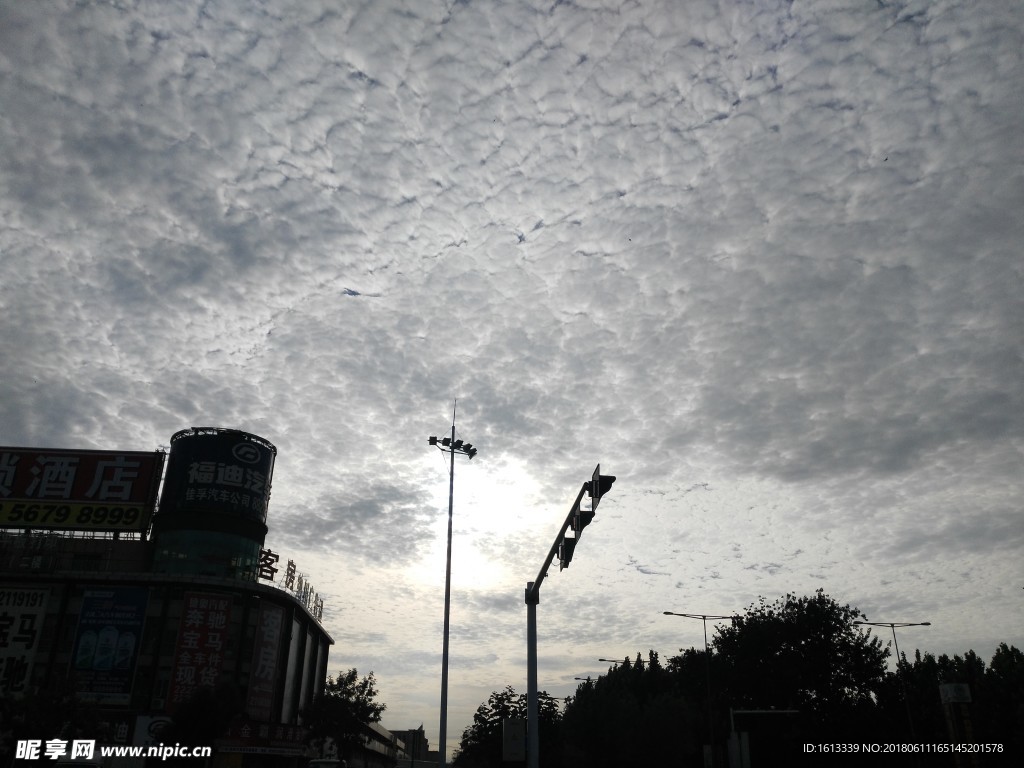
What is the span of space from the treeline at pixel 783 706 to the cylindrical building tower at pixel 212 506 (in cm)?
2396

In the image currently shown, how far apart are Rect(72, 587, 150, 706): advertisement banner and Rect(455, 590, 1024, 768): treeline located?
2611 centimetres

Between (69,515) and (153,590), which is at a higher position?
(69,515)

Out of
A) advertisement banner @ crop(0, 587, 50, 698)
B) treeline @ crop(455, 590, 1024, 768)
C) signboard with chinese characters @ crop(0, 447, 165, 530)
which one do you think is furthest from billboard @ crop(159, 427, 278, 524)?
treeline @ crop(455, 590, 1024, 768)

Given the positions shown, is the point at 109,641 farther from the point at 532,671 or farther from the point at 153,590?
the point at 532,671

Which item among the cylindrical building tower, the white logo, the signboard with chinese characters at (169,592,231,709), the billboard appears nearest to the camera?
the signboard with chinese characters at (169,592,231,709)

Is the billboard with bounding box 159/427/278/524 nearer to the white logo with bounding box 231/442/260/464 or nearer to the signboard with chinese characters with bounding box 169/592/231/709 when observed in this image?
the white logo with bounding box 231/442/260/464

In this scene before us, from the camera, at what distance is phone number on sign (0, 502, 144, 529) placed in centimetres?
5603

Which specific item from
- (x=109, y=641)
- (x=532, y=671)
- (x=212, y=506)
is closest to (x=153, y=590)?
(x=109, y=641)

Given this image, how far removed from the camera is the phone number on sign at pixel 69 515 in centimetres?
5603

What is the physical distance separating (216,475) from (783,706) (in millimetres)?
51621

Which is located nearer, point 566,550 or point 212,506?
point 566,550

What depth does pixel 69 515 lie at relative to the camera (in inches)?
2222

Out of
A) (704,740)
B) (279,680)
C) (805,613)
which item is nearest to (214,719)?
(279,680)

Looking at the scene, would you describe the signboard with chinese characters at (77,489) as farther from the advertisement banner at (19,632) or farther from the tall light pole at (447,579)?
the tall light pole at (447,579)
